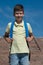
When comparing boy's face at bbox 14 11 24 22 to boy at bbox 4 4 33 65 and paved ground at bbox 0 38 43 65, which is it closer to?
boy at bbox 4 4 33 65

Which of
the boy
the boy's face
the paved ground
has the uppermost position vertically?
the boy's face

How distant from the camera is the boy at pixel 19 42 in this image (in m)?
6.70

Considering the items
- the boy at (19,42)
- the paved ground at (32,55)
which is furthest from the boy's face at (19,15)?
the paved ground at (32,55)

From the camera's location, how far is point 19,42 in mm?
6746

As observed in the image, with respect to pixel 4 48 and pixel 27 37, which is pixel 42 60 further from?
pixel 27 37

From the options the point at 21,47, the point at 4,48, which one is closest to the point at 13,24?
the point at 21,47

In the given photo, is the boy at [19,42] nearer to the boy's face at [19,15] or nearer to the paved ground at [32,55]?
the boy's face at [19,15]

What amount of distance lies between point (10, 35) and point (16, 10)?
0.53m

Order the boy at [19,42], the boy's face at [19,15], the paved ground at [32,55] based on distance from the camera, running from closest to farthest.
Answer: the boy at [19,42] → the boy's face at [19,15] → the paved ground at [32,55]

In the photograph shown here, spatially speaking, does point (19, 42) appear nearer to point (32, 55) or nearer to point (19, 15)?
point (19, 15)

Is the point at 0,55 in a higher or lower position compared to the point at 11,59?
lower

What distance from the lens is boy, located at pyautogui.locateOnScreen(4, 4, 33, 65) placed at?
22.0 ft

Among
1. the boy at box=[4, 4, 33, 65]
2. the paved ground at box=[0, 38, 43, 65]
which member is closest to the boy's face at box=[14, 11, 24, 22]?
the boy at box=[4, 4, 33, 65]

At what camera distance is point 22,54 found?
6.70m
